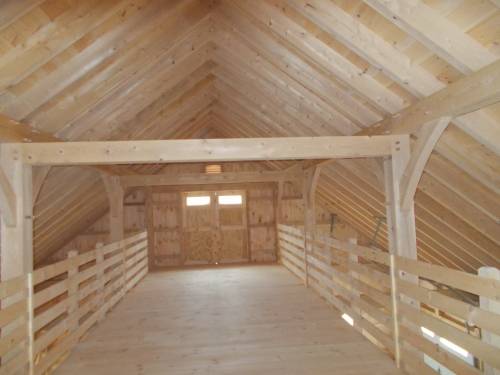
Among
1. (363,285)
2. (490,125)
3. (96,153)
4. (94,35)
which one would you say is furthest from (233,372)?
(94,35)

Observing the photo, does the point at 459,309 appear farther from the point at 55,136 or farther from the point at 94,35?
the point at 55,136

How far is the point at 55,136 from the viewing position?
13.8 feet

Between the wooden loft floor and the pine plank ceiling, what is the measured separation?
1.95 metres

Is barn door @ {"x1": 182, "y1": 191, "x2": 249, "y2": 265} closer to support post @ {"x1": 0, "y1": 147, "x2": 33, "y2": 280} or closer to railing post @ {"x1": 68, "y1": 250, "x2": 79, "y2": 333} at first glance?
railing post @ {"x1": 68, "y1": 250, "x2": 79, "y2": 333}

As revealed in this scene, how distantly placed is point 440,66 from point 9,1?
10.3 feet

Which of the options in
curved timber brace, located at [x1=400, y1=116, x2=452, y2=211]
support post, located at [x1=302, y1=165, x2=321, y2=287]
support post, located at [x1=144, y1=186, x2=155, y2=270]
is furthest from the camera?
support post, located at [x1=144, y1=186, x2=155, y2=270]

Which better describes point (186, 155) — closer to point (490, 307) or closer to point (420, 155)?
point (420, 155)

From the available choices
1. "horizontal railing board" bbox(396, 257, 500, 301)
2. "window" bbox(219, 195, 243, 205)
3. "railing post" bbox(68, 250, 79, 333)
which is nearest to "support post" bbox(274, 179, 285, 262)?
"window" bbox(219, 195, 243, 205)

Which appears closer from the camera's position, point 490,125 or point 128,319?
point 490,125

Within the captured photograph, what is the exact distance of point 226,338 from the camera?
390cm

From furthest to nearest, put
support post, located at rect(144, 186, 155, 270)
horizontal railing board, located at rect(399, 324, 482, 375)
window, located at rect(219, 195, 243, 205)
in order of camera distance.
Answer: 1. window, located at rect(219, 195, 243, 205)
2. support post, located at rect(144, 186, 155, 270)
3. horizontal railing board, located at rect(399, 324, 482, 375)

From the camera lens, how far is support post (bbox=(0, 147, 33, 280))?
3.38m

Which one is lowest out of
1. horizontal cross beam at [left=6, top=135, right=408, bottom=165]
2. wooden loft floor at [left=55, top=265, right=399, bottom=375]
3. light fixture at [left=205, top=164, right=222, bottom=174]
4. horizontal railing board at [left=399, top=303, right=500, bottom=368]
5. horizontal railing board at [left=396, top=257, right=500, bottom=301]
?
wooden loft floor at [left=55, top=265, right=399, bottom=375]

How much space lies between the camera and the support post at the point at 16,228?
11.1 ft
